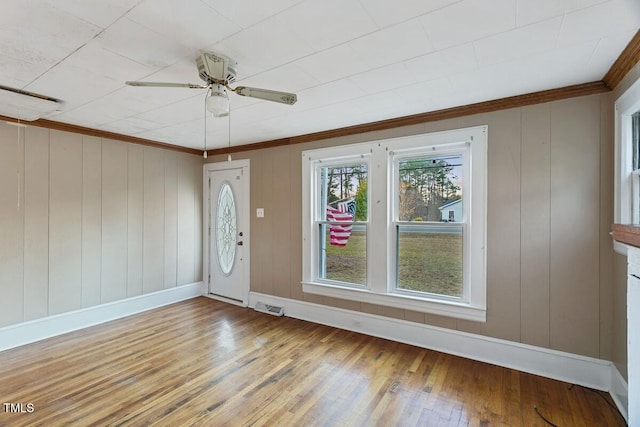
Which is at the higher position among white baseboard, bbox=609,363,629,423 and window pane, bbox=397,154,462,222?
window pane, bbox=397,154,462,222

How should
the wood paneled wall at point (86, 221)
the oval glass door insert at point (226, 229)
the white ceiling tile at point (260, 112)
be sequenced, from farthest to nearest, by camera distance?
1. the oval glass door insert at point (226, 229)
2. the wood paneled wall at point (86, 221)
3. the white ceiling tile at point (260, 112)

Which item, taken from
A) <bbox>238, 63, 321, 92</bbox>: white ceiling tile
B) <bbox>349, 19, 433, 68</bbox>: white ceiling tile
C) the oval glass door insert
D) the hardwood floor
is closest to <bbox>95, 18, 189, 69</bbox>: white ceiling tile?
<bbox>238, 63, 321, 92</bbox>: white ceiling tile

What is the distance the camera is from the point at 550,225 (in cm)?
266

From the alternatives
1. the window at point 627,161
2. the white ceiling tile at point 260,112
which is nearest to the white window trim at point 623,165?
the window at point 627,161

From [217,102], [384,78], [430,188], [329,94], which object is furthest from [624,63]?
[217,102]

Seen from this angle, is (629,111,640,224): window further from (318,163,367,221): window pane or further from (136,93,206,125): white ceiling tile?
(136,93,206,125): white ceiling tile

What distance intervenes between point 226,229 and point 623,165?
480cm

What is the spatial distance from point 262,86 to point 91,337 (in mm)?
3485

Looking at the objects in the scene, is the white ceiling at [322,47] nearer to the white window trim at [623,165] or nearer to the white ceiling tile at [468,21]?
the white ceiling tile at [468,21]

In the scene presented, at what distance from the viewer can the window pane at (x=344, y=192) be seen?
12.5ft

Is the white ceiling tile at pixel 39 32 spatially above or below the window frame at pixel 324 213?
above

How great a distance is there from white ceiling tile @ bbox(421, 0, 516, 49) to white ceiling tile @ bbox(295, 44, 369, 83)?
19.7 inches

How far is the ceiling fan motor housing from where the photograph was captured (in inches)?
76.2

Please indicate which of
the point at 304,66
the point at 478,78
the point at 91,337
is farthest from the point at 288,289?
the point at 478,78
